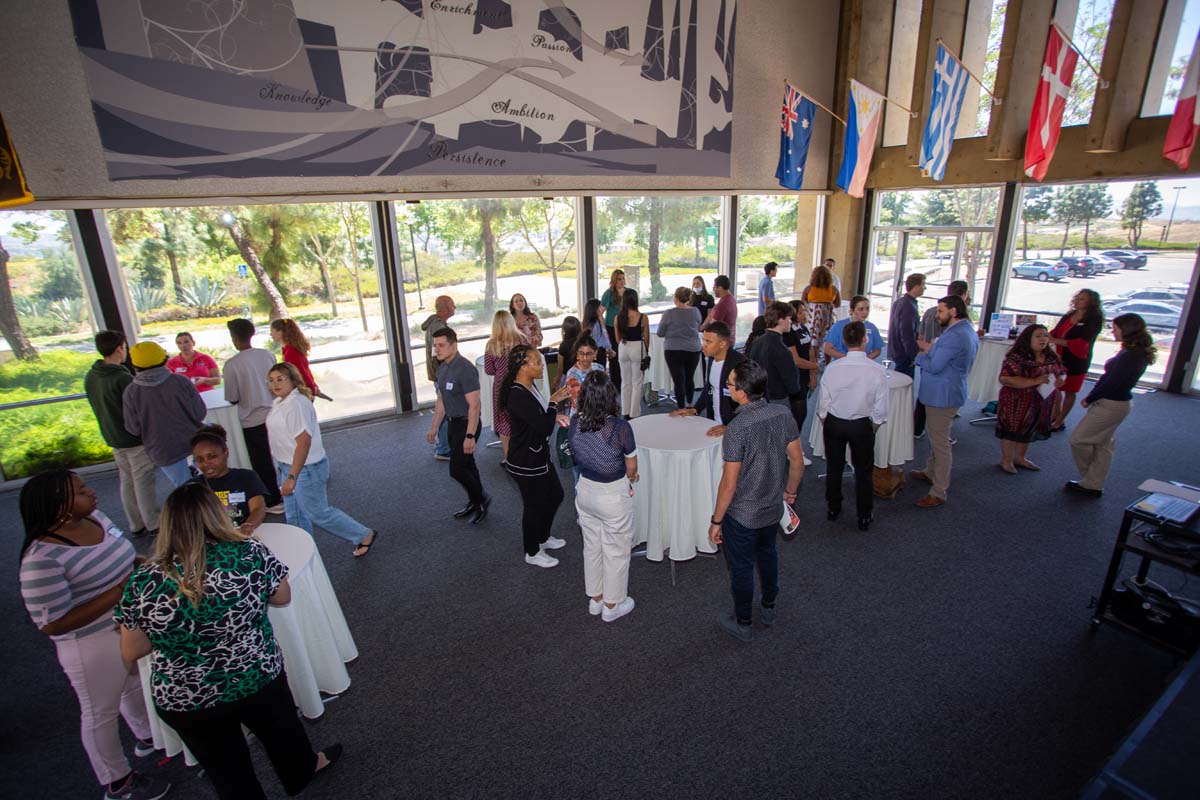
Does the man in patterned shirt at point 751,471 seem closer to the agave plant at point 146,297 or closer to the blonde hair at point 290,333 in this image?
the blonde hair at point 290,333

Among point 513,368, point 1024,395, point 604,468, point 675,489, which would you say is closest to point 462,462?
→ point 513,368

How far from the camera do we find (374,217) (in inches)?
294

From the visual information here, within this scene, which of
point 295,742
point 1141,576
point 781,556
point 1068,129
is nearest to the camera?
point 295,742

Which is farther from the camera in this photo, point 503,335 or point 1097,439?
point 503,335

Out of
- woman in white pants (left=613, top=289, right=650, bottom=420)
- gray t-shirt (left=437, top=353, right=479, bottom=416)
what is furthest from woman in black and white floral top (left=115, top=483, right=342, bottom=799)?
woman in white pants (left=613, top=289, right=650, bottom=420)

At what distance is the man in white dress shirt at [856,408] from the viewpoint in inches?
172

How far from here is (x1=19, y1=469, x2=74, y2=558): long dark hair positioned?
2258 mm

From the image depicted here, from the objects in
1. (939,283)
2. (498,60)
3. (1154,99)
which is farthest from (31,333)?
(1154,99)

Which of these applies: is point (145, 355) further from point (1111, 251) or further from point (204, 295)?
point (1111, 251)

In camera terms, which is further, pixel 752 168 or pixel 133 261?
pixel 752 168

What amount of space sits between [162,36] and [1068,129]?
36.3ft

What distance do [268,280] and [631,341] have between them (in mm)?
4457

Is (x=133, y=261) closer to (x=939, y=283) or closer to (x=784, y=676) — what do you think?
(x=784, y=676)

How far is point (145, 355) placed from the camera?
14.5 feet
